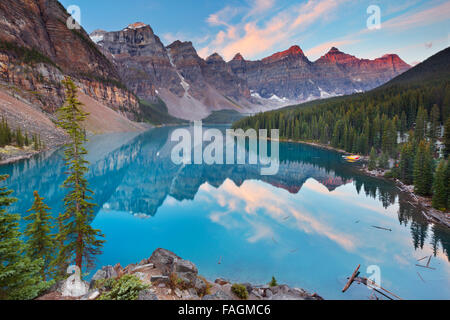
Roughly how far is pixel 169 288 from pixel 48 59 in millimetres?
138682

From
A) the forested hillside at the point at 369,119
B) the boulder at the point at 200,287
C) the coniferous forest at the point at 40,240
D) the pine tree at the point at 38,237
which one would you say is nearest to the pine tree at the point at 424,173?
the forested hillside at the point at 369,119

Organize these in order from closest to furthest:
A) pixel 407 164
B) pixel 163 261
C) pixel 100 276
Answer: pixel 100 276, pixel 163 261, pixel 407 164

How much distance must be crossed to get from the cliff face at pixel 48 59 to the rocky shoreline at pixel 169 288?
10515 centimetres

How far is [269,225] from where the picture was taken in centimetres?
2322

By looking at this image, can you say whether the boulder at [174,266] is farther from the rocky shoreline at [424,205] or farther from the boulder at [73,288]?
the rocky shoreline at [424,205]

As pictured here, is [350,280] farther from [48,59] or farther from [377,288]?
[48,59]

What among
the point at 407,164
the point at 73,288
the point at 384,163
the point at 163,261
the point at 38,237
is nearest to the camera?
the point at 73,288

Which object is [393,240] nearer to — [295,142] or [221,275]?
[221,275]

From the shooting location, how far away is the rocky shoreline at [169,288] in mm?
8289

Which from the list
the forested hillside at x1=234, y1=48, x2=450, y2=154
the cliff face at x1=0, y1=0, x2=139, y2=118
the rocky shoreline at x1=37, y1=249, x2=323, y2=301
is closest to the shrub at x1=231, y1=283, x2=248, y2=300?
the rocky shoreline at x1=37, y1=249, x2=323, y2=301

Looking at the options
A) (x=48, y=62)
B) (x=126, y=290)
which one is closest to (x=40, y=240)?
(x=126, y=290)

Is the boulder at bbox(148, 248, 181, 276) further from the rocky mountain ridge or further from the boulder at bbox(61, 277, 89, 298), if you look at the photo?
the rocky mountain ridge

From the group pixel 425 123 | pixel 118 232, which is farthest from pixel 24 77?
pixel 425 123
